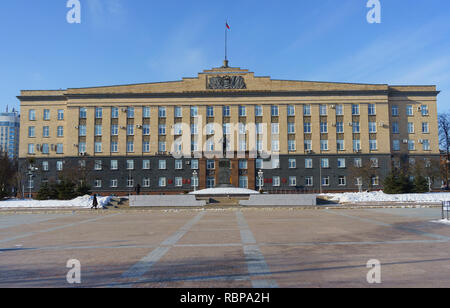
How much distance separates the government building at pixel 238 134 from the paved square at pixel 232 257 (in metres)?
38.7

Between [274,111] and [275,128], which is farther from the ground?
[274,111]

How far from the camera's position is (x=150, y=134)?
54312mm

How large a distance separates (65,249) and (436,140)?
194 ft

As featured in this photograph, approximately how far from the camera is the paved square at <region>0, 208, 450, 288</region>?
22.1 ft

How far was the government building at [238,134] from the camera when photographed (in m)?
52.8

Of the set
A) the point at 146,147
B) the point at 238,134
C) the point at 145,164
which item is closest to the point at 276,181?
the point at 238,134

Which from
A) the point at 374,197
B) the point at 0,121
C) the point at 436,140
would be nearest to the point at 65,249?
the point at 374,197

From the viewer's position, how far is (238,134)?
5372 cm

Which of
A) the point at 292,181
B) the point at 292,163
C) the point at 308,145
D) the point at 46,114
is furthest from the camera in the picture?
the point at 46,114

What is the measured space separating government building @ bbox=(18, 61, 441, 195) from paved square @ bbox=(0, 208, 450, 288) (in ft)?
127

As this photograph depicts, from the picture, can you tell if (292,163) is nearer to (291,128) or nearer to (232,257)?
(291,128)

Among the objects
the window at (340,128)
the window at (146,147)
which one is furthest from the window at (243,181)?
the window at (340,128)

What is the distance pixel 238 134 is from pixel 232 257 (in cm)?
4519

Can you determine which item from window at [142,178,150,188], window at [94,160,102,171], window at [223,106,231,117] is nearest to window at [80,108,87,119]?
window at [94,160,102,171]
